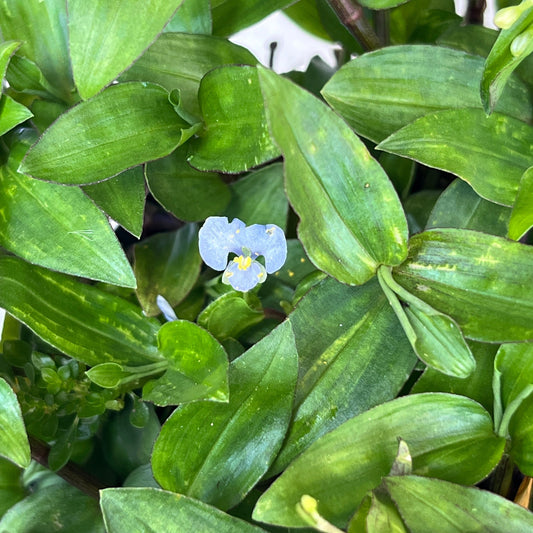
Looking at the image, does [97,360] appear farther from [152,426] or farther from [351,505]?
[351,505]

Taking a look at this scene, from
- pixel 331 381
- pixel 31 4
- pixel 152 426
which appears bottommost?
pixel 152 426

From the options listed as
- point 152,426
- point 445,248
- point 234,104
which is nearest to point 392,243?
Result: point 445,248

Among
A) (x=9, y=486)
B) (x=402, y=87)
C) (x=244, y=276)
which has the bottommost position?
(x=9, y=486)

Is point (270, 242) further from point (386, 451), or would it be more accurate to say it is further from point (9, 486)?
point (9, 486)

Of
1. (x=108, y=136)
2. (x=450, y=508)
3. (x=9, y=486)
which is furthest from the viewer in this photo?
(x=9, y=486)

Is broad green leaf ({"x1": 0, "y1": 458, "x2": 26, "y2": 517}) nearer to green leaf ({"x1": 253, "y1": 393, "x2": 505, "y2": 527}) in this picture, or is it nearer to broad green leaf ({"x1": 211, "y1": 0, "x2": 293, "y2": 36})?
green leaf ({"x1": 253, "y1": 393, "x2": 505, "y2": 527})

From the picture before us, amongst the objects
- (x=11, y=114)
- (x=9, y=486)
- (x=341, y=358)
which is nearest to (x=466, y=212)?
(x=341, y=358)

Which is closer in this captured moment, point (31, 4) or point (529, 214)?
Result: point (529, 214)
